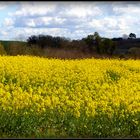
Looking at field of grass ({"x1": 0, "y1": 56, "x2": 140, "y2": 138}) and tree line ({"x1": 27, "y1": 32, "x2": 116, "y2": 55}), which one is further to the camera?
tree line ({"x1": 27, "y1": 32, "x2": 116, "y2": 55})

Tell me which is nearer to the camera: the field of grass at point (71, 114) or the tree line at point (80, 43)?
the field of grass at point (71, 114)

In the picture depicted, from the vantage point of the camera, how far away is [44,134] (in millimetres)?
7699

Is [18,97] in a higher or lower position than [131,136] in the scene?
higher

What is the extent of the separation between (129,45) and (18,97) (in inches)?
657

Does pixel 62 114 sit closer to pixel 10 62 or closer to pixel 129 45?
pixel 10 62

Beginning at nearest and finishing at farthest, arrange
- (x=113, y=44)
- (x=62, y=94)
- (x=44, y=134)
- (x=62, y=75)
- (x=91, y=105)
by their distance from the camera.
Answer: (x=44, y=134), (x=91, y=105), (x=62, y=94), (x=62, y=75), (x=113, y=44)

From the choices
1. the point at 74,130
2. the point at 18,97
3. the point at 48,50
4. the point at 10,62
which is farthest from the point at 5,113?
the point at 48,50

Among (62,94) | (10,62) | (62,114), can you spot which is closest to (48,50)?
(10,62)

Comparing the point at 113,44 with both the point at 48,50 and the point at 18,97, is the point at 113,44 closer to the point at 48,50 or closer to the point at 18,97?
the point at 48,50

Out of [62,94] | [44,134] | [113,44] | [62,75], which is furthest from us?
[113,44]

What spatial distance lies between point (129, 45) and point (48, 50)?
5.56 m

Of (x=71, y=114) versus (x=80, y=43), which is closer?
(x=71, y=114)

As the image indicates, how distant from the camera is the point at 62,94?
9539 millimetres

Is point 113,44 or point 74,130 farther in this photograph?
point 113,44
